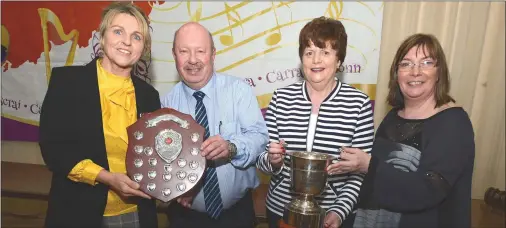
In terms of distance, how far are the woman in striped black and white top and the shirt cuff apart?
624 mm

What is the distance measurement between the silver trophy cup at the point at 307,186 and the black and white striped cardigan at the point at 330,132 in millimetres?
219

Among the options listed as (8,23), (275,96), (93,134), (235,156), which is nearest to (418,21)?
(275,96)

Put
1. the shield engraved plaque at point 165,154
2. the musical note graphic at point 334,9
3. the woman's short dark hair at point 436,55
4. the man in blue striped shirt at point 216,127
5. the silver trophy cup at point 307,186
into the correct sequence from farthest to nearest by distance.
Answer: the musical note graphic at point 334,9 < the man in blue striped shirt at point 216,127 < the woman's short dark hair at point 436,55 < the shield engraved plaque at point 165,154 < the silver trophy cup at point 307,186

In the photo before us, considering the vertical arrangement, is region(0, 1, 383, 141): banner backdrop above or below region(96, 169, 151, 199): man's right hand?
above

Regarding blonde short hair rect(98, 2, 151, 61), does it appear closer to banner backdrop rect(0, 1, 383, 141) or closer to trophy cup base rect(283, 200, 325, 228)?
trophy cup base rect(283, 200, 325, 228)

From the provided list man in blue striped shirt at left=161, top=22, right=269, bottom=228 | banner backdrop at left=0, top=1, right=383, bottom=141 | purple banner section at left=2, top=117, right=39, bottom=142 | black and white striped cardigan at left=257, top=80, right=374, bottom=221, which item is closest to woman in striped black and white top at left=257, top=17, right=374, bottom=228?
black and white striped cardigan at left=257, top=80, right=374, bottom=221

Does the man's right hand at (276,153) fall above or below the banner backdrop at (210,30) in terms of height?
below

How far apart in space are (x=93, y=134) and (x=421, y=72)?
4.09 ft

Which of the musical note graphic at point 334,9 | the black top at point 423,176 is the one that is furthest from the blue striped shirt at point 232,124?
the musical note graphic at point 334,9

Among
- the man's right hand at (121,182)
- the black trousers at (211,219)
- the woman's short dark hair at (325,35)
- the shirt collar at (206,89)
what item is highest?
the woman's short dark hair at (325,35)

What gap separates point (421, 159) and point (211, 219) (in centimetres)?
87

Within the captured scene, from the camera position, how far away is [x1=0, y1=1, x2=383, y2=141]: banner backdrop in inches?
97.8

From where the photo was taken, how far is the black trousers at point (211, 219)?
148cm

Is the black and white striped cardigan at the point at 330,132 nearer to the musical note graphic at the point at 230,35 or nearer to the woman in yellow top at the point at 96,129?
the woman in yellow top at the point at 96,129
